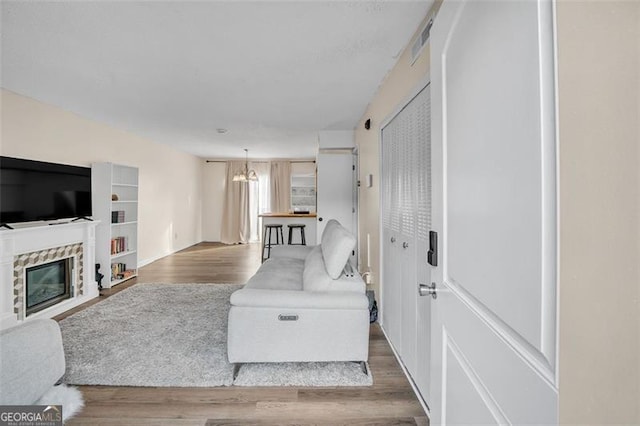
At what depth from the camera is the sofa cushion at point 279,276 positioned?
2.53 meters

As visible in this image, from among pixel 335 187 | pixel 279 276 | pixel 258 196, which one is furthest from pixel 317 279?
pixel 258 196

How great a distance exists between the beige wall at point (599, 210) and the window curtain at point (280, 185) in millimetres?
7847

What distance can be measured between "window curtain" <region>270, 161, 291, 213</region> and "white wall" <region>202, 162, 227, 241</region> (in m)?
1.35

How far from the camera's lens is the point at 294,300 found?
6.53ft

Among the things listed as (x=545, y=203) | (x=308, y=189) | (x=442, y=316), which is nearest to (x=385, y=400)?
(x=442, y=316)

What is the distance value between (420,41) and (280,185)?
21.7ft

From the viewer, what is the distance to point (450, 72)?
897 millimetres

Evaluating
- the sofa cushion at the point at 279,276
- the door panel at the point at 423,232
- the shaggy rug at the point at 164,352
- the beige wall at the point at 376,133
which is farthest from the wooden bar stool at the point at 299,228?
the door panel at the point at 423,232

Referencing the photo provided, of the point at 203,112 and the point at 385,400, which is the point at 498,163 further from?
the point at 203,112

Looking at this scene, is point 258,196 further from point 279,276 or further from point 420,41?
point 420,41

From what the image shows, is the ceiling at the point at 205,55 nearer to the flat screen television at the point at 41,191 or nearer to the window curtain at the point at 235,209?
the flat screen television at the point at 41,191

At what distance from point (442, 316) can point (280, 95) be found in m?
2.82

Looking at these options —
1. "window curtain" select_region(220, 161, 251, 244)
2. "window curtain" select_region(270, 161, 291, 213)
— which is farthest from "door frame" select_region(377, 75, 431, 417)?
"window curtain" select_region(220, 161, 251, 244)

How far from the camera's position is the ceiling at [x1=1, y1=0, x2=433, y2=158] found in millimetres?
1767
